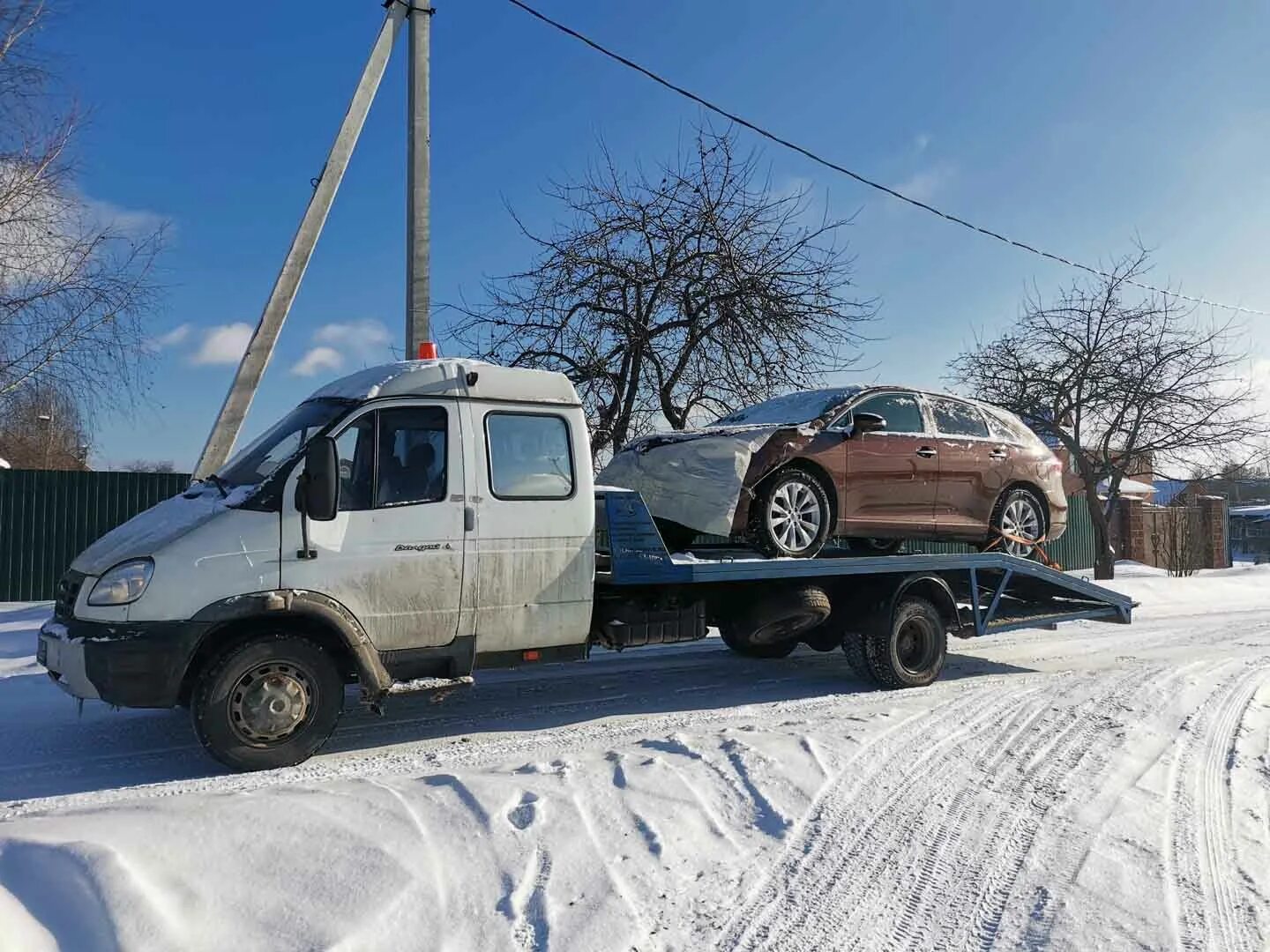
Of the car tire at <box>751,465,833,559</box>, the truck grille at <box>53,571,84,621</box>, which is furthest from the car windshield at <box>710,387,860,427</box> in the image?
the truck grille at <box>53,571,84,621</box>

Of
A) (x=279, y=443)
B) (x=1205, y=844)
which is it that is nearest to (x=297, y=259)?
(x=279, y=443)

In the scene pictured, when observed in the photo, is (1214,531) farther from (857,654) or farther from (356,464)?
(356,464)

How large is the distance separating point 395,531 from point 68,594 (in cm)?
176

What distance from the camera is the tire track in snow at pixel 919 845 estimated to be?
3104 millimetres

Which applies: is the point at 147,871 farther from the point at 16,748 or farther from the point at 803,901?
the point at 16,748

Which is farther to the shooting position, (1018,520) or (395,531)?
(1018,520)

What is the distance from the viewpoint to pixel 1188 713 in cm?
622

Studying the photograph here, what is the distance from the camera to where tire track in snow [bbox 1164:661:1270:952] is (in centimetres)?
311

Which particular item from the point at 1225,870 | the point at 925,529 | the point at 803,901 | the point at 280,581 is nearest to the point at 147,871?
the point at 280,581

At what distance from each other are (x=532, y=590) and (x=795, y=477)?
245cm

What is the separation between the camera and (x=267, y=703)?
15.5 ft

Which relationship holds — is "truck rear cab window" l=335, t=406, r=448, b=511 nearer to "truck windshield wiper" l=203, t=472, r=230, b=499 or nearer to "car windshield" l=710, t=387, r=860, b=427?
"truck windshield wiper" l=203, t=472, r=230, b=499

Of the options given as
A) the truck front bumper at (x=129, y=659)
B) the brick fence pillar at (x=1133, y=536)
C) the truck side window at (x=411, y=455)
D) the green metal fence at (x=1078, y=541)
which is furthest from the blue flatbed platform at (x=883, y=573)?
the brick fence pillar at (x=1133, y=536)

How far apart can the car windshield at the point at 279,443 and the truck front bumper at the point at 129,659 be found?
0.93 m
